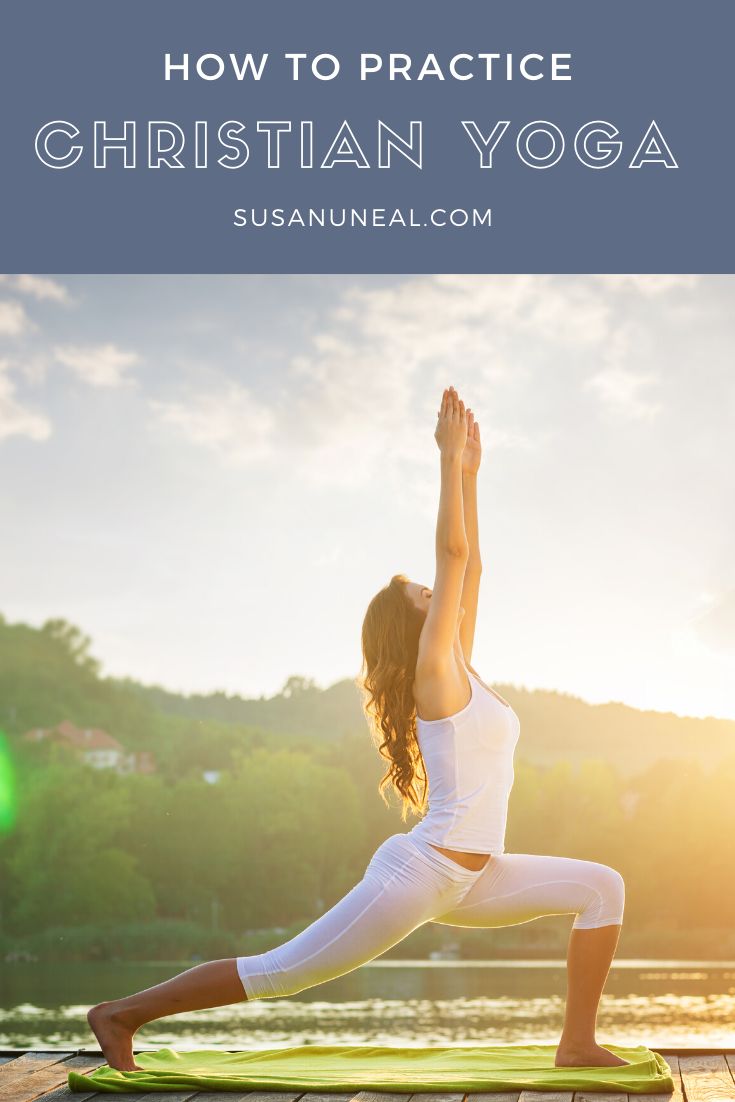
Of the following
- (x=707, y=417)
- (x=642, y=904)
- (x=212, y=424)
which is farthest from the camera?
(x=212, y=424)

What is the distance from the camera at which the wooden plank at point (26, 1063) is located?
3.40 m

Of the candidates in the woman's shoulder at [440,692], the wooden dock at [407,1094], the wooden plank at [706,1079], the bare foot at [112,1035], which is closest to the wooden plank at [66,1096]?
the wooden dock at [407,1094]

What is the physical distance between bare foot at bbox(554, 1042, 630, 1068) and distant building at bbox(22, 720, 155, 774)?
135ft

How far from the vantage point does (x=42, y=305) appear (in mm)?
38406

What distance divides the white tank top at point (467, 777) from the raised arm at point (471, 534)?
48 cm

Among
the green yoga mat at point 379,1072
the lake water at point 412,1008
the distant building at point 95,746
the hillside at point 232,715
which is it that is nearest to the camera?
the green yoga mat at point 379,1072

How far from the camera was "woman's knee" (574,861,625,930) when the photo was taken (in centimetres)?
321

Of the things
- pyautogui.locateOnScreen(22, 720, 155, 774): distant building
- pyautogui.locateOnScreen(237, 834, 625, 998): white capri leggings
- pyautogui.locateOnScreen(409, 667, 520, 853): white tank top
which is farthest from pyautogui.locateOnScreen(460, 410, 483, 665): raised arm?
pyautogui.locateOnScreen(22, 720, 155, 774): distant building

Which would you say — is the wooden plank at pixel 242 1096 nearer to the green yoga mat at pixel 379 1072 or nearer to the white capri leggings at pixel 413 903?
the green yoga mat at pixel 379 1072

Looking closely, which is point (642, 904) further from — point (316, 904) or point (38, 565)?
point (38, 565)

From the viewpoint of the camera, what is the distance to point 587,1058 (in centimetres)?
322
